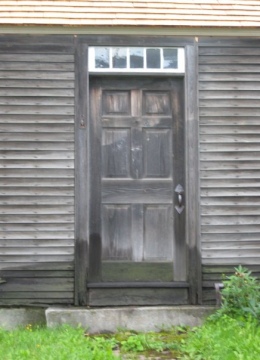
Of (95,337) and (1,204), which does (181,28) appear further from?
(95,337)

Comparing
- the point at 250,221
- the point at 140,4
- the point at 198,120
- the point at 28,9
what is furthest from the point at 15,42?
the point at 250,221

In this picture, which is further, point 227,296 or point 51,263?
point 51,263

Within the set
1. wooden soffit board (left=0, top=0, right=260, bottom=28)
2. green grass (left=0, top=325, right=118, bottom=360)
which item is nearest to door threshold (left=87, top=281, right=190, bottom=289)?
green grass (left=0, top=325, right=118, bottom=360)

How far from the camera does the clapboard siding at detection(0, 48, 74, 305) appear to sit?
7152mm

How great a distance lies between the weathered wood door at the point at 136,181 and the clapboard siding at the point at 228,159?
0.29 metres

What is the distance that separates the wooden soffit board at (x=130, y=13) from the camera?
7.20 metres

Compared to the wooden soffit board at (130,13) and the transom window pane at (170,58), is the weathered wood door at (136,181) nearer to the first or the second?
the transom window pane at (170,58)

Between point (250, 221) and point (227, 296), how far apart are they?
1.02m

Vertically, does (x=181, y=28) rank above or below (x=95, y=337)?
above

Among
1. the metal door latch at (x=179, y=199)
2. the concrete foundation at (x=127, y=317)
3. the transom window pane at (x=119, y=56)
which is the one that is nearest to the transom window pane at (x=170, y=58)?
the transom window pane at (x=119, y=56)

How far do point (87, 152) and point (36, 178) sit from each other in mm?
618

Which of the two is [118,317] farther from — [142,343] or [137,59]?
[137,59]

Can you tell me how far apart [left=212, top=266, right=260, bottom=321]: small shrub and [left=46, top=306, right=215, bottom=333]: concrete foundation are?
0.39 m

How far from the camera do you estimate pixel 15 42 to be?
23.7 ft
